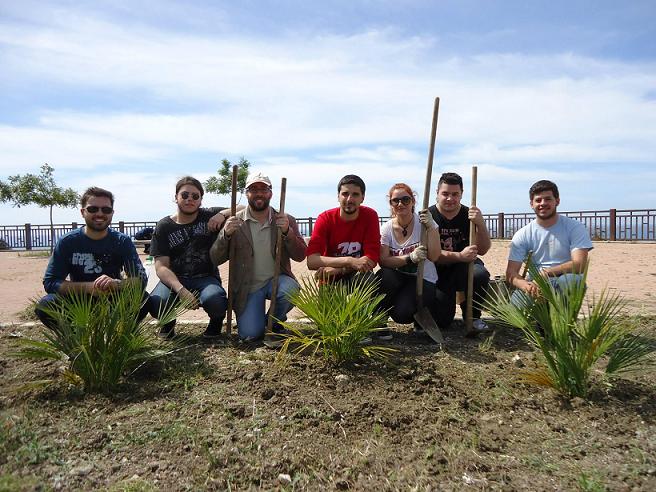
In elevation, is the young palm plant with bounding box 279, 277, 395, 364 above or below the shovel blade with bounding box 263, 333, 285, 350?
above

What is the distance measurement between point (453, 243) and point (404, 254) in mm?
579

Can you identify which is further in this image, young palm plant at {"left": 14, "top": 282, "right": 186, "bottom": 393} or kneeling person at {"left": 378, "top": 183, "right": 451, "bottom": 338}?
kneeling person at {"left": 378, "top": 183, "right": 451, "bottom": 338}

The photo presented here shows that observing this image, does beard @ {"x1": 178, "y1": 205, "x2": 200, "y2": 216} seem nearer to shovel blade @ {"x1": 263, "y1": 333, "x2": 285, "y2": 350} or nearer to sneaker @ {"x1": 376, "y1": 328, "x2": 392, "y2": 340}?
shovel blade @ {"x1": 263, "y1": 333, "x2": 285, "y2": 350}

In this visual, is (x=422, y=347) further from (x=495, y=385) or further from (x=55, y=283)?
(x=55, y=283)

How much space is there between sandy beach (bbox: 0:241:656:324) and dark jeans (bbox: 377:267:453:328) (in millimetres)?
1357

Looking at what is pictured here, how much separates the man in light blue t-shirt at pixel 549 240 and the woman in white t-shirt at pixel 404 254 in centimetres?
69

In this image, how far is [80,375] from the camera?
3074 millimetres

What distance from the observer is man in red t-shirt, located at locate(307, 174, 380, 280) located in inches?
165

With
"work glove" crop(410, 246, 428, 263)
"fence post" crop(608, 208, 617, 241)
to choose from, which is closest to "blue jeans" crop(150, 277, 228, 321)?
"work glove" crop(410, 246, 428, 263)

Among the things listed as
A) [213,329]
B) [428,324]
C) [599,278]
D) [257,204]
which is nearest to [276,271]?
[257,204]

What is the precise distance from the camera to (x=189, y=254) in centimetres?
458

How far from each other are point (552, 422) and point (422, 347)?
57.3 inches

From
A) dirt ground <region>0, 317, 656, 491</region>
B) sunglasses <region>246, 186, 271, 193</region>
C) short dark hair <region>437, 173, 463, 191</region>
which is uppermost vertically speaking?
short dark hair <region>437, 173, 463, 191</region>

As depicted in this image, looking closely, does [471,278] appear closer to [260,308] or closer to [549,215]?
[549,215]
